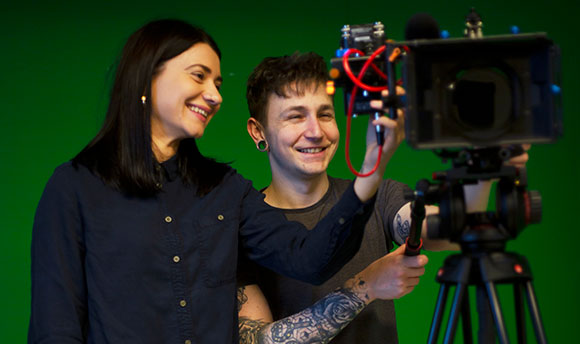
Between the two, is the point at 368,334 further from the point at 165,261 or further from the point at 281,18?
the point at 281,18

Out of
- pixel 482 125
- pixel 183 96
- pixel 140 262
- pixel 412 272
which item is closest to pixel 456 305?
pixel 482 125

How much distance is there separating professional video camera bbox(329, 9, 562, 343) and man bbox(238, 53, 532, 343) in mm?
394

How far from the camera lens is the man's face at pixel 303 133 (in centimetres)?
179

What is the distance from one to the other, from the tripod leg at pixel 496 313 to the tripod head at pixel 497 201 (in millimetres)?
78

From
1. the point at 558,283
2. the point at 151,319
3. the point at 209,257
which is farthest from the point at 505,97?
the point at 558,283

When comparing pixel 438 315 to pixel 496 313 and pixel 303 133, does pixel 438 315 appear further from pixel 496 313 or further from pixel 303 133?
pixel 303 133

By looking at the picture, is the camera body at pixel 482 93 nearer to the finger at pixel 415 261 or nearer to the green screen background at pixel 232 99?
the finger at pixel 415 261

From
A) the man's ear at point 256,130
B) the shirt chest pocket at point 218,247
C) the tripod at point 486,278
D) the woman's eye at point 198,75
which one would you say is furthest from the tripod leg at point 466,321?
the man's ear at point 256,130

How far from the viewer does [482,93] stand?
112 cm

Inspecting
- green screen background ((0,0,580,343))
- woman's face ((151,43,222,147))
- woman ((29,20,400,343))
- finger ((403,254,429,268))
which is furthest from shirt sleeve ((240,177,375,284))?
green screen background ((0,0,580,343))

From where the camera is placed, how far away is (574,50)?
3225 millimetres

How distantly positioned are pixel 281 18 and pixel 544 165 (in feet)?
4.56

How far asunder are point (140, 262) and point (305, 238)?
36 centimetres

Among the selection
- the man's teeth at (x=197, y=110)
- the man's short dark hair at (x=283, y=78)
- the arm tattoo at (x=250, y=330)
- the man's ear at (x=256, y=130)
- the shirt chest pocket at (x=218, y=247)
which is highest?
the man's short dark hair at (x=283, y=78)
